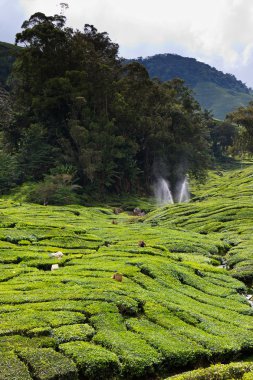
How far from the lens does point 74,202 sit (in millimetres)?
70438

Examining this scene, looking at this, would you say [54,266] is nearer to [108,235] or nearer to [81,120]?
[108,235]

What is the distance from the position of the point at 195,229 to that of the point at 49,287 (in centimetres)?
2906

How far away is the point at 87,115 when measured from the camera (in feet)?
268

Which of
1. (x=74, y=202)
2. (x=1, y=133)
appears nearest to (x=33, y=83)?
(x=1, y=133)

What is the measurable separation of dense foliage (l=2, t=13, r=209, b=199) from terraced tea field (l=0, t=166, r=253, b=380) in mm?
38160

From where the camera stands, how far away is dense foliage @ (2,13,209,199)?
7775 cm

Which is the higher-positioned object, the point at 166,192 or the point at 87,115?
the point at 87,115

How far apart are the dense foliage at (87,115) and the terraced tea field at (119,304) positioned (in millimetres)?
38160

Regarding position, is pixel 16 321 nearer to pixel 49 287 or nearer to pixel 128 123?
pixel 49 287

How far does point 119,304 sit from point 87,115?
211ft

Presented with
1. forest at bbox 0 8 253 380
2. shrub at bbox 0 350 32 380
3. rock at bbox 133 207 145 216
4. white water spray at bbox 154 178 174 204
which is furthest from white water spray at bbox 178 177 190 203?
shrub at bbox 0 350 32 380

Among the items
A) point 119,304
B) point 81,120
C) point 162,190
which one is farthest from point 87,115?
point 119,304

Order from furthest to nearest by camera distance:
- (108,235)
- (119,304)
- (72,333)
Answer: (108,235) < (119,304) < (72,333)

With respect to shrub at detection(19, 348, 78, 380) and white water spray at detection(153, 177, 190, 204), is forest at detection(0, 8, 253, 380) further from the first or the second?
white water spray at detection(153, 177, 190, 204)
